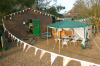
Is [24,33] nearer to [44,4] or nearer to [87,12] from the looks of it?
[87,12]

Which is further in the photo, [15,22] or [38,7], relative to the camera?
[38,7]

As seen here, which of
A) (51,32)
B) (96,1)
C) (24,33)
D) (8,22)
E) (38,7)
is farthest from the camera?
(38,7)

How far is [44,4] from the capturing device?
18734 millimetres

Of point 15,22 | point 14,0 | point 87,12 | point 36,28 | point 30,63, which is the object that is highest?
point 14,0

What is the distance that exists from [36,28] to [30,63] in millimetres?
5419

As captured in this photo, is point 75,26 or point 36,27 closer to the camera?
point 75,26

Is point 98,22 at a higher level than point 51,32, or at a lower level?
higher

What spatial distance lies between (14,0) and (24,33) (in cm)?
329

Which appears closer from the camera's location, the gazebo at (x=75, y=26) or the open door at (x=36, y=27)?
the gazebo at (x=75, y=26)

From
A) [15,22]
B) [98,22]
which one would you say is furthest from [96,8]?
[15,22]

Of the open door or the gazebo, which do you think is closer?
the gazebo

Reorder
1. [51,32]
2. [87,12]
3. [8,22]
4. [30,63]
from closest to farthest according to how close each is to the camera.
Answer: [30,63]
[8,22]
[51,32]
[87,12]

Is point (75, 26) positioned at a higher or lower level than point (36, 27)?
higher

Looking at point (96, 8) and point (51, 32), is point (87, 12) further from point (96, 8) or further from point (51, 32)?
point (51, 32)
